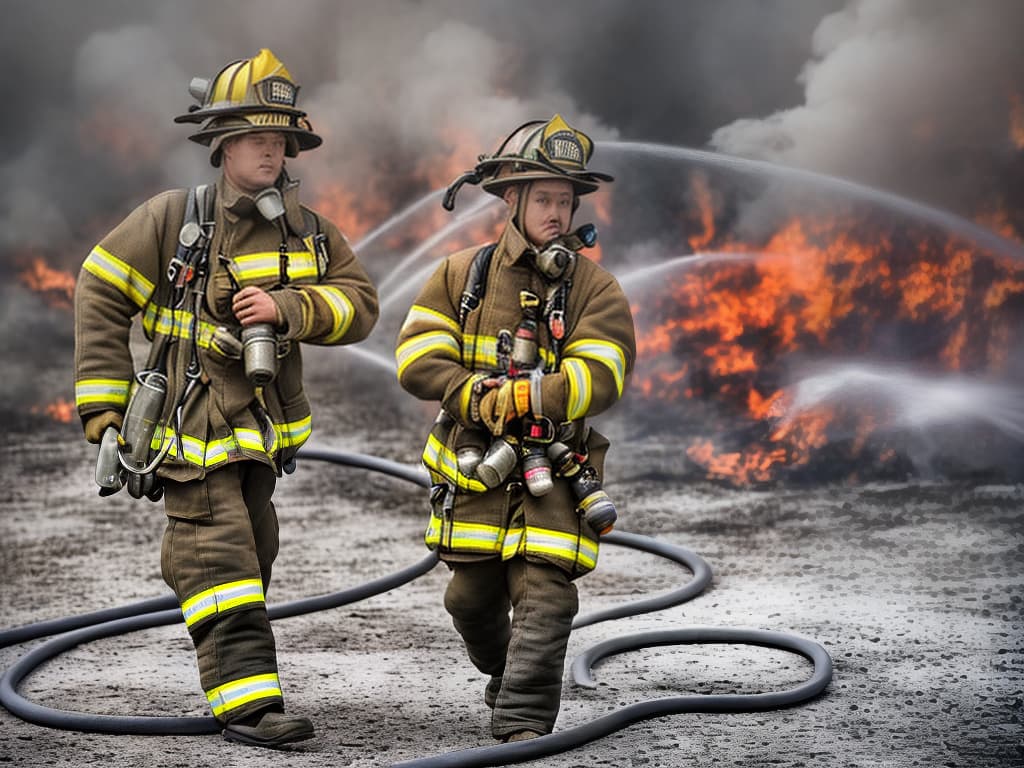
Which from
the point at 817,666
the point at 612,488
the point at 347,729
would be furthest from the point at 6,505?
the point at 817,666

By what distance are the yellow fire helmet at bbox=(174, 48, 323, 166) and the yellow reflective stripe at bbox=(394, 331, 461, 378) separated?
2.69 feet

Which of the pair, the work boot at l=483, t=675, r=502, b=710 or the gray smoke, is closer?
the work boot at l=483, t=675, r=502, b=710

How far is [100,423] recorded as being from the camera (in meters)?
5.01

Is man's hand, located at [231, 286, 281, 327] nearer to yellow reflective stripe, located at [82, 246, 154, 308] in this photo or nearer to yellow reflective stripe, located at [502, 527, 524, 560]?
yellow reflective stripe, located at [82, 246, 154, 308]

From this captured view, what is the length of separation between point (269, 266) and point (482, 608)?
55.2 inches

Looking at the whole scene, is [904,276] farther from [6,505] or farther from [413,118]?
[6,505]

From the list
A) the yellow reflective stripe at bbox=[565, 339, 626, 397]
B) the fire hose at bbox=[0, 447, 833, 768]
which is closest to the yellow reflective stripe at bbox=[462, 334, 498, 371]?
the yellow reflective stripe at bbox=[565, 339, 626, 397]

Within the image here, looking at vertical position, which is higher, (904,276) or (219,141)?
(904,276)

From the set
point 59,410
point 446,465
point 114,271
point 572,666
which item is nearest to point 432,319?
point 446,465

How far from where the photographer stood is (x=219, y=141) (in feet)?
16.9

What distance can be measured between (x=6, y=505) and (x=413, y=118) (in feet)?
17.6

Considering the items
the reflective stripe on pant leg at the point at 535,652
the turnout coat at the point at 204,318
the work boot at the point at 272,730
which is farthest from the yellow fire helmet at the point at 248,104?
the work boot at the point at 272,730

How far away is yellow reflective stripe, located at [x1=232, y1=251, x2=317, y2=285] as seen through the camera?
5.09 meters

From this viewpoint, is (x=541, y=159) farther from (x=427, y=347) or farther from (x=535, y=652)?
(x=535, y=652)
